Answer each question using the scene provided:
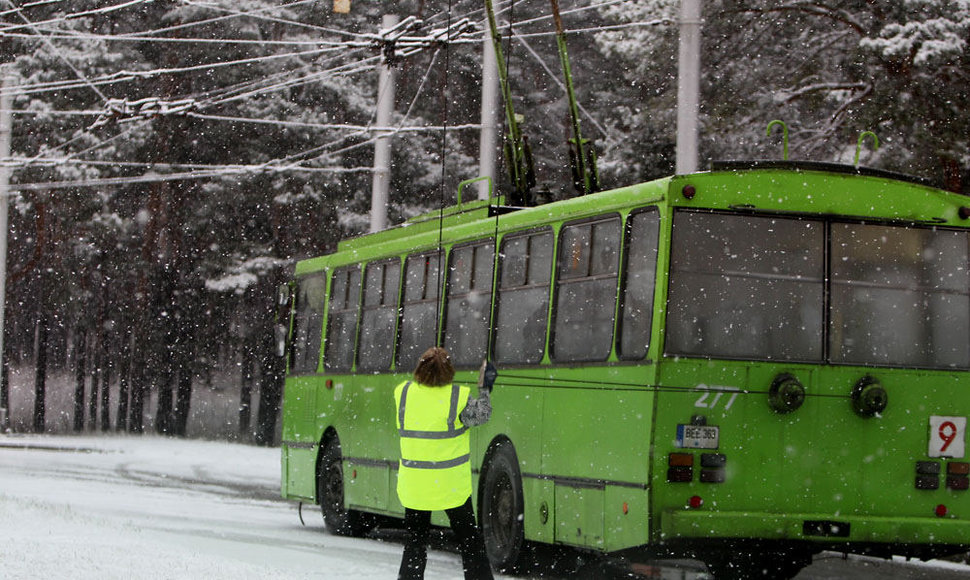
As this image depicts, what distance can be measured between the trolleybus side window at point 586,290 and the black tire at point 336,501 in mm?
5745

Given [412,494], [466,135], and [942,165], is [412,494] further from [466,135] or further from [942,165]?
[466,135]

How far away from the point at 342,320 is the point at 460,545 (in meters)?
7.79

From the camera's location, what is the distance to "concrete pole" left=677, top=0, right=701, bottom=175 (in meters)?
16.9

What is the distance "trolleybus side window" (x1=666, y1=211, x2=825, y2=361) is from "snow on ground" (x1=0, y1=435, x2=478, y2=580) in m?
3.03

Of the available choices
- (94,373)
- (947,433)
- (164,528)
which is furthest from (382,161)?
(94,373)

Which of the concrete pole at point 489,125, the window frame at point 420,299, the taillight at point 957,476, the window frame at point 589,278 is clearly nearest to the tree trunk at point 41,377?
the concrete pole at point 489,125

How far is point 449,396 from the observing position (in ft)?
36.0

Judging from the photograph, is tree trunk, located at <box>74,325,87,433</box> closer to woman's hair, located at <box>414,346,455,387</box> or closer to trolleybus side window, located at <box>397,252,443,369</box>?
trolleybus side window, located at <box>397,252,443,369</box>

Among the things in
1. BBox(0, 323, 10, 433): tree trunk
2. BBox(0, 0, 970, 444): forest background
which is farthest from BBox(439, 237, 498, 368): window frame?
BBox(0, 323, 10, 433): tree trunk

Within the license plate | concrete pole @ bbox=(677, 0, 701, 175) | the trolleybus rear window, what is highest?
concrete pole @ bbox=(677, 0, 701, 175)

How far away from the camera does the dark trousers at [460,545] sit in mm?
11164

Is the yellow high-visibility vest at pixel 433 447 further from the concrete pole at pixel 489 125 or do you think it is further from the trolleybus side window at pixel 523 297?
the concrete pole at pixel 489 125

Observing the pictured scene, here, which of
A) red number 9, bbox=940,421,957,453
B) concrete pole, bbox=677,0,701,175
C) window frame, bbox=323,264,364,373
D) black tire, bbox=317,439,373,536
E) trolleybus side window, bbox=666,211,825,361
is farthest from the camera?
black tire, bbox=317,439,373,536

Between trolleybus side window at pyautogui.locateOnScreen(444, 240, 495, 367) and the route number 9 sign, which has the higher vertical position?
trolleybus side window at pyautogui.locateOnScreen(444, 240, 495, 367)
